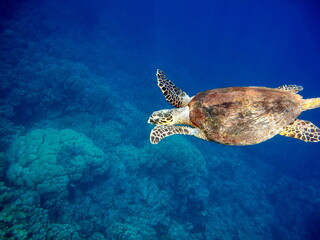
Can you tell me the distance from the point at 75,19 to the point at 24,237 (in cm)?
3691

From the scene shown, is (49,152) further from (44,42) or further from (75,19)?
(75,19)

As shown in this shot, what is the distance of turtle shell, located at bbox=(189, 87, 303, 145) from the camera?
348 centimetres

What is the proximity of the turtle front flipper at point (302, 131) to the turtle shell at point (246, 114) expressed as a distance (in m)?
0.33

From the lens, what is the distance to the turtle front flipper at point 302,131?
3955mm

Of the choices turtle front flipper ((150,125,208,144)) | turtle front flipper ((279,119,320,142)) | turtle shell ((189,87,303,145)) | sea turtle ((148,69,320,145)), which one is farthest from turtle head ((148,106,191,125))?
turtle front flipper ((279,119,320,142))

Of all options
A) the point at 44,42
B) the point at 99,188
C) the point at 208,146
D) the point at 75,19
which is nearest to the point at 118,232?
the point at 99,188

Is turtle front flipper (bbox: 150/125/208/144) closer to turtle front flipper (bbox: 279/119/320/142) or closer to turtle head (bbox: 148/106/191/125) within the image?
turtle head (bbox: 148/106/191/125)

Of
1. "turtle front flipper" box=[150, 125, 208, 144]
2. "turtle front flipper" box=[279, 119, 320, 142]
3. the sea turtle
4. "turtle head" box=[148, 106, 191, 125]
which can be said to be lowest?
"turtle front flipper" box=[279, 119, 320, 142]

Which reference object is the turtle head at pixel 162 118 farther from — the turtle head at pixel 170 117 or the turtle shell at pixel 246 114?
the turtle shell at pixel 246 114

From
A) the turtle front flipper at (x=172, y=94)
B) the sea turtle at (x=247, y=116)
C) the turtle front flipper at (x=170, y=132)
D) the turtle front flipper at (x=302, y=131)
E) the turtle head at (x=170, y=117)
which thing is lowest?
the turtle front flipper at (x=302, y=131)

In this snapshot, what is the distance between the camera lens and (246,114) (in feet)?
11.4

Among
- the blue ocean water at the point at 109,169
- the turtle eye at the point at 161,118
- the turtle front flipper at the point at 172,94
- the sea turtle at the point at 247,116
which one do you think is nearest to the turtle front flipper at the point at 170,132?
the sea turtle at the point at 247,116

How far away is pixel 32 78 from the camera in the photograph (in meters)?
13.5

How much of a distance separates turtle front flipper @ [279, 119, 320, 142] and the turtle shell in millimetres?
326
